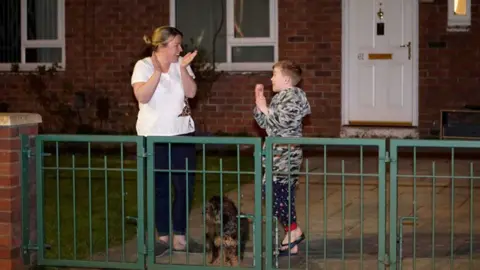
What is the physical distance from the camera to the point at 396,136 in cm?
1336

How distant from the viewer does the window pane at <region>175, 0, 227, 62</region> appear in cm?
1416

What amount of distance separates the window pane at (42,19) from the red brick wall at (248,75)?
46 cm

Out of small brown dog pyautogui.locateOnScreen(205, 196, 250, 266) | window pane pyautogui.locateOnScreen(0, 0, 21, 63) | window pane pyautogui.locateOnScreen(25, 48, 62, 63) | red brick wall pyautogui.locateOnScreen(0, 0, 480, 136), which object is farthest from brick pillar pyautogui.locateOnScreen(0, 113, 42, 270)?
window pane pyautogui.locateOnScreen(0, 0, 21, 63)

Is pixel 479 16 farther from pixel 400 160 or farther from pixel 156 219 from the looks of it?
pixel 156 219

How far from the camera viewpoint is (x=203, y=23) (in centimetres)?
1429

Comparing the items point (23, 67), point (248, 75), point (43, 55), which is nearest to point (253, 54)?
point (248, 75)

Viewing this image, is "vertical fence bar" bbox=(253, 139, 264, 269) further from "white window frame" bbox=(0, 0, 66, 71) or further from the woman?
"white window frame" bbox=(0, 0, 66, 71)

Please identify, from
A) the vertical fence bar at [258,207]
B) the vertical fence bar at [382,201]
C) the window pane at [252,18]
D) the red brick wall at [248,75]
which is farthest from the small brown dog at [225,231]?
the window pane at [252,18]

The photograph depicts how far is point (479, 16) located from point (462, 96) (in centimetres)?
115

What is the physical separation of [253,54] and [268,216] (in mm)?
7892

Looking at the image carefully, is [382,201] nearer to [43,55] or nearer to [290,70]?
[290,70]

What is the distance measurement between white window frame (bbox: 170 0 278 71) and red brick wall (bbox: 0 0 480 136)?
0.38ft

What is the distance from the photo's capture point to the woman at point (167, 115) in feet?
23.0

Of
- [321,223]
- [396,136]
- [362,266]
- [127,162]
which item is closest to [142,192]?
[362,266]
